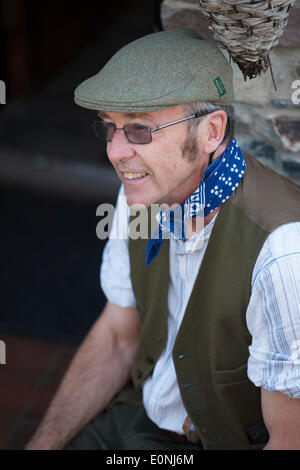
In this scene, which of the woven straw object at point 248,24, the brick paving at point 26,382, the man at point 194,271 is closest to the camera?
the woven straw object at point 248,24

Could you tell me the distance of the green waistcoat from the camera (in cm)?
170

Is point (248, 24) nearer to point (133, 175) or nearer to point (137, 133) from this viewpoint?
point (137, 133)

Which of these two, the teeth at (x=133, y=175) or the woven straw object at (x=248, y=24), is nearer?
the woven straw object at (x=248, y=24)

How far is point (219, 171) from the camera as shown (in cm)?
176

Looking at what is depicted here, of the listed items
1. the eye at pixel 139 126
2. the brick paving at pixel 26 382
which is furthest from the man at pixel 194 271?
the brick paving at pixel 26 382

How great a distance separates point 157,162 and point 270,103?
58 cm

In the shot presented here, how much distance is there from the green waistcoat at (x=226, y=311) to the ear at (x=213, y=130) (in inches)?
5.1

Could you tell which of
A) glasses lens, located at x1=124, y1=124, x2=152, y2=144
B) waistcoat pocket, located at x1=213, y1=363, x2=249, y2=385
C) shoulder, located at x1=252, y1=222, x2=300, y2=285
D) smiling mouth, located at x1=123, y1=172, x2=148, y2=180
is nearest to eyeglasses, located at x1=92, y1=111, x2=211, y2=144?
glasses lens, located at x1=124, y1=124, x2=152, y2=144

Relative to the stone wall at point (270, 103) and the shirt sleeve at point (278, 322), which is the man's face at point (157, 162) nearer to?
the shirt sleeve at point (278, 322)

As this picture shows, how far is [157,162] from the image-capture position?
174 cm

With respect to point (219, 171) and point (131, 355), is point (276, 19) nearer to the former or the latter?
point (219, 171)

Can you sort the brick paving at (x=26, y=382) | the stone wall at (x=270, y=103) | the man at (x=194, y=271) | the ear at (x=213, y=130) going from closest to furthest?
the man at (x=194, y=271)
the ear at (x=213, y=130)
the stone wall at (x=270, y=103)
the brick paving at (x=26, y=382)

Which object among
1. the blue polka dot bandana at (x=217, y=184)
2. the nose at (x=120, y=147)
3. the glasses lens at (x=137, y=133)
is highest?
the glasses lens at (x=137, y=133)

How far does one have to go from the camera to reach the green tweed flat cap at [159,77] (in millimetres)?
1604
